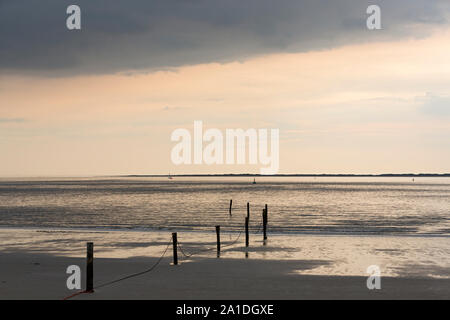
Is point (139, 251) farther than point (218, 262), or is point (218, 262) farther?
point (139, 251)

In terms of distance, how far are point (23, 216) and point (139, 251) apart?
4543 centimetres

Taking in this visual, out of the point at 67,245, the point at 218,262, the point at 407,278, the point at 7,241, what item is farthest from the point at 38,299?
the point at 7,241

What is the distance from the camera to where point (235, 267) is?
2614 centimetres

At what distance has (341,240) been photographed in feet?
134

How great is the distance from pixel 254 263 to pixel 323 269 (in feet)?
12.9

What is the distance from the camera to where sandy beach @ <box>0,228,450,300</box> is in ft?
63.5

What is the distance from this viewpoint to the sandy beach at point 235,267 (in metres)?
19.3

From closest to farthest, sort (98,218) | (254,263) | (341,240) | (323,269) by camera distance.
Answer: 1. (323,269)
2. (254,263)
3. (341,240)
4. (98,218)

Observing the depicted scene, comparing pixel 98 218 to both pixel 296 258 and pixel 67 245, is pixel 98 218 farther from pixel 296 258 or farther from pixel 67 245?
pixel 296 258

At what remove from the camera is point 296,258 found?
99.2 feet

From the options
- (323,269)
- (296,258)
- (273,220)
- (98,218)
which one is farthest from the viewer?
(98,218)

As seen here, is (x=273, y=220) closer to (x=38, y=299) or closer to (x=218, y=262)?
(x=218, y=262)
